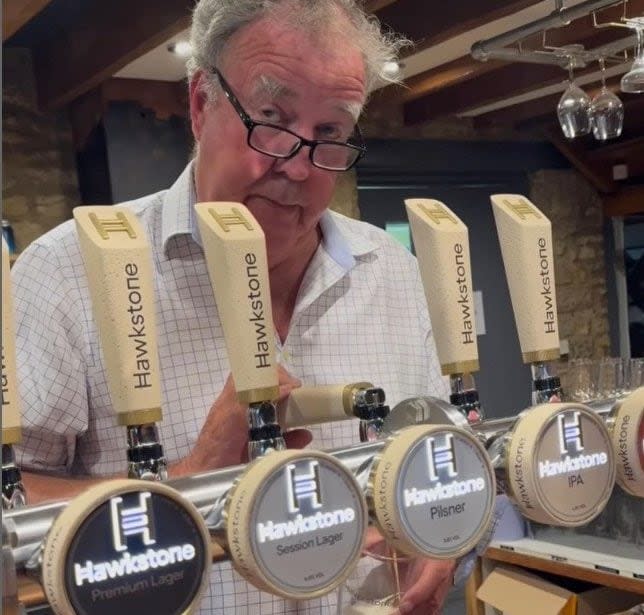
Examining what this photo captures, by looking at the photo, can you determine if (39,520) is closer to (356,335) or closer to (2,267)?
(2,267)

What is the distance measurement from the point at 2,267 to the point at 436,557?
299 millimetres

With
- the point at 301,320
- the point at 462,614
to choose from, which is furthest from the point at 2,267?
the point at 462,614

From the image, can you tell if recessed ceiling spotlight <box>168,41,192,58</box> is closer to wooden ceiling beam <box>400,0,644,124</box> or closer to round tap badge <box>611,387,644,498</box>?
wooden ceiling beam <box>400,0,644,124</box>

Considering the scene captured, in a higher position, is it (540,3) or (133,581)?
(540,3)

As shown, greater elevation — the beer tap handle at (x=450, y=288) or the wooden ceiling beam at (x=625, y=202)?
the wooden ceiling beam at (x=625, y=202)

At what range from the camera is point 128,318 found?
1.68 ft

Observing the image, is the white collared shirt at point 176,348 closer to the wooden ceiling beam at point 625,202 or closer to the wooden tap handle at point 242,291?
the wooden tap handle at point 242,291

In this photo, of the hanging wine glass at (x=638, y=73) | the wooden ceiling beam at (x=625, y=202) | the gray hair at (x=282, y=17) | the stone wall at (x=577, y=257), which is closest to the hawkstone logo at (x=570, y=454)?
the gray hair at (x=282, y=17)

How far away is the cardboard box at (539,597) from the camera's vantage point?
7.64ft

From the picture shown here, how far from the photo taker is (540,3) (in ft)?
9.72

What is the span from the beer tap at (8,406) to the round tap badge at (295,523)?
0.39 feet

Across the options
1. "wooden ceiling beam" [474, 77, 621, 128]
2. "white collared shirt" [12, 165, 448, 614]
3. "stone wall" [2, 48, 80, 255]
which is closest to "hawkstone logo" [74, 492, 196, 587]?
"white collared shirt" [12, 165, 448, 614]

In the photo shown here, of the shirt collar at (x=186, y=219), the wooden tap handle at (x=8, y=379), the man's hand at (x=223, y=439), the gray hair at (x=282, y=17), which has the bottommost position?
the man's hand at (x=223, y=439)

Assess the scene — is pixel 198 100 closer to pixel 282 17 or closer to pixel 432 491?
pixel 282 17
